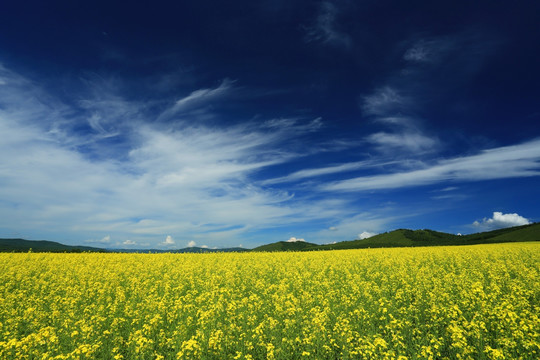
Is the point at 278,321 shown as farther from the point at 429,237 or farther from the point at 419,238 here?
the point at 429,237

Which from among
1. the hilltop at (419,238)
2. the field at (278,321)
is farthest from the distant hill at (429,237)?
the field at (278,321)

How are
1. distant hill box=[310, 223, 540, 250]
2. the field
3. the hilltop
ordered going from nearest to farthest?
the field, distant hill box=[310, 223, 540, 250], the hilltop

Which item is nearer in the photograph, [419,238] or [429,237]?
[419,238]

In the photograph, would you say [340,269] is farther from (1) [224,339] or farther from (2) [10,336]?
(2) [10,336]

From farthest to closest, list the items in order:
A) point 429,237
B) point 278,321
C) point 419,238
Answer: point 429,237 → point 419,238 → point 278,321

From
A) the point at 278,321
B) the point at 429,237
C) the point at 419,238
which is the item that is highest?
the point at 429,237

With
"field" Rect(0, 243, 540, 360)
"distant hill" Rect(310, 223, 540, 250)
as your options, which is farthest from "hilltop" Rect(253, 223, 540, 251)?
"field" Rect(0, 243, 540, 360)

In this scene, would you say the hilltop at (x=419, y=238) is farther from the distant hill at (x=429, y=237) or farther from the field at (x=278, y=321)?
the field at (x=278, y=321)

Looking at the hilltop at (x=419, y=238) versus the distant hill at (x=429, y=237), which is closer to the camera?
the distant hill at (x=429, y=237)

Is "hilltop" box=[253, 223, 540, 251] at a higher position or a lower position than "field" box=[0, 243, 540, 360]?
higher

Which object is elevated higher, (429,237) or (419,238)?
(429,237)

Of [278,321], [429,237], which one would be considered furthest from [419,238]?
[278,321]

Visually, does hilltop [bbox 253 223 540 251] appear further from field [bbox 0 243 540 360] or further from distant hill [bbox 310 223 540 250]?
field [bbox 0 243 540 360]

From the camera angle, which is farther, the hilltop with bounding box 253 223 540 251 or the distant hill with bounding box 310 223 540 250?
the hilltop with bounding box 253 223 540 251
